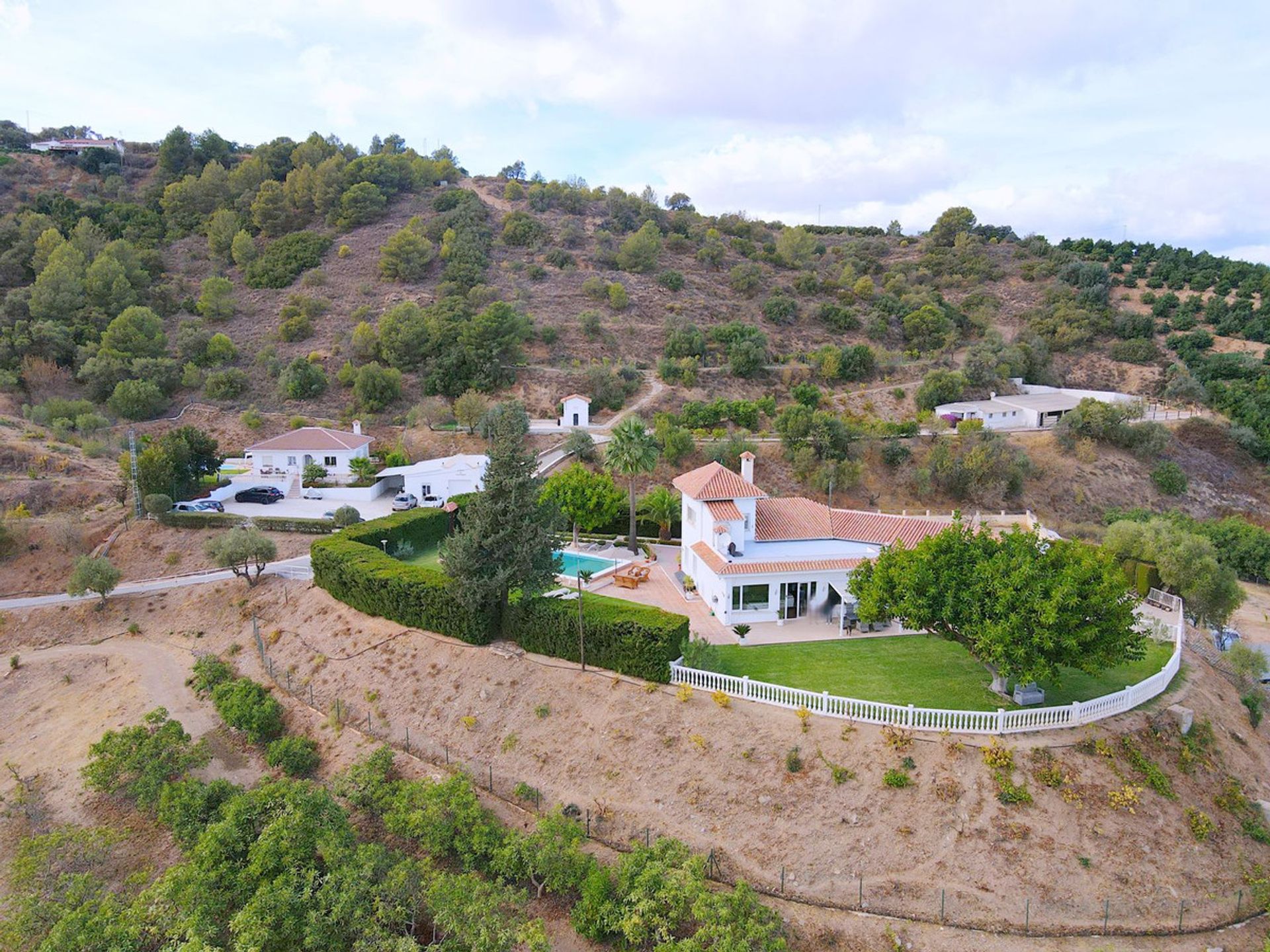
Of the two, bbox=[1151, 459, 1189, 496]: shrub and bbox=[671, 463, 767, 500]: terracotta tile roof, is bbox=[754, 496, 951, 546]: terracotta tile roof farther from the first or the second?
bbox=[1151, 459, 1189, 496]: shrub

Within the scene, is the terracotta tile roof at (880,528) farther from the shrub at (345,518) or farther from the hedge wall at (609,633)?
the shrub at (345,518)

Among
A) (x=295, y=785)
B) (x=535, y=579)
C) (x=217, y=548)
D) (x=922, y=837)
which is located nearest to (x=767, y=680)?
(x=922, y=837)

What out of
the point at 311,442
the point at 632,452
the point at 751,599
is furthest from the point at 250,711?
the point at 311,442

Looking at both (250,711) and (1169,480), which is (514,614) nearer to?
(250,711)

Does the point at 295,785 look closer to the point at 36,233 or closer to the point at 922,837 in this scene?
the point at 922,837

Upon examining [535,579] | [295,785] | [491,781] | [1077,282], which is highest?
[1077,282]
